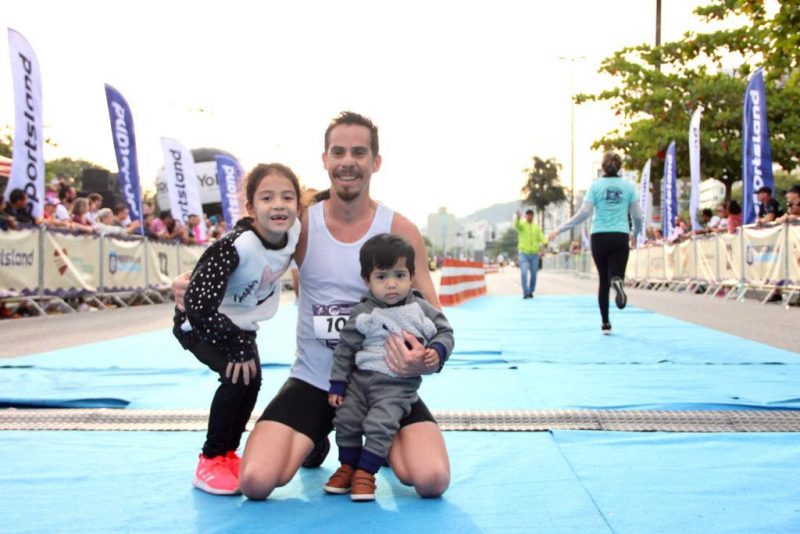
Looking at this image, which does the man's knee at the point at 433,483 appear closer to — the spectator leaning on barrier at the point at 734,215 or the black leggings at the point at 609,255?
the black leggings at the point at 609,255

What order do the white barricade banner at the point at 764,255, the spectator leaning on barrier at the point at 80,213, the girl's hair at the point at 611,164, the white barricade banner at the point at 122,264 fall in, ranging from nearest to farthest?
the girl's hair at the point at 611,164, the white barricade banner at the point at 764,255, the spectator leaning on barrier at the point at 80,213, the white barricade banner at the point at 122,264

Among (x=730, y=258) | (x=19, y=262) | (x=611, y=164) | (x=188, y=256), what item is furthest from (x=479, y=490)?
(x=188, y=256)

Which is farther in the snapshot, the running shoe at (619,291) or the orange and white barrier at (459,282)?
the orange and white barrier at (459,282)

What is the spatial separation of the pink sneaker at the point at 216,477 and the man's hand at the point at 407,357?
0.75m

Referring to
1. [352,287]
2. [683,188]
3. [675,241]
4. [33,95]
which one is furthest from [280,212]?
[683,188]

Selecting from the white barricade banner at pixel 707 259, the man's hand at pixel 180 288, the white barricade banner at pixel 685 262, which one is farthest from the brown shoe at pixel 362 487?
the white barricade banner at pixel 685 262

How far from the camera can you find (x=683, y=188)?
106m

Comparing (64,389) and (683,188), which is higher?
(683,188)

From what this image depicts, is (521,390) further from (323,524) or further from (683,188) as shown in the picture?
(683,188)

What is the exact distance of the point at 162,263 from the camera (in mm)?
17703

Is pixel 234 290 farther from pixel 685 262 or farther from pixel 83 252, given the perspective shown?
pixel 685 262

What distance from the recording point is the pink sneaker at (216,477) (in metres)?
3.18

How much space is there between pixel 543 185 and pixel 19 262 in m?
94.9

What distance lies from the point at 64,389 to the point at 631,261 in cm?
2602
